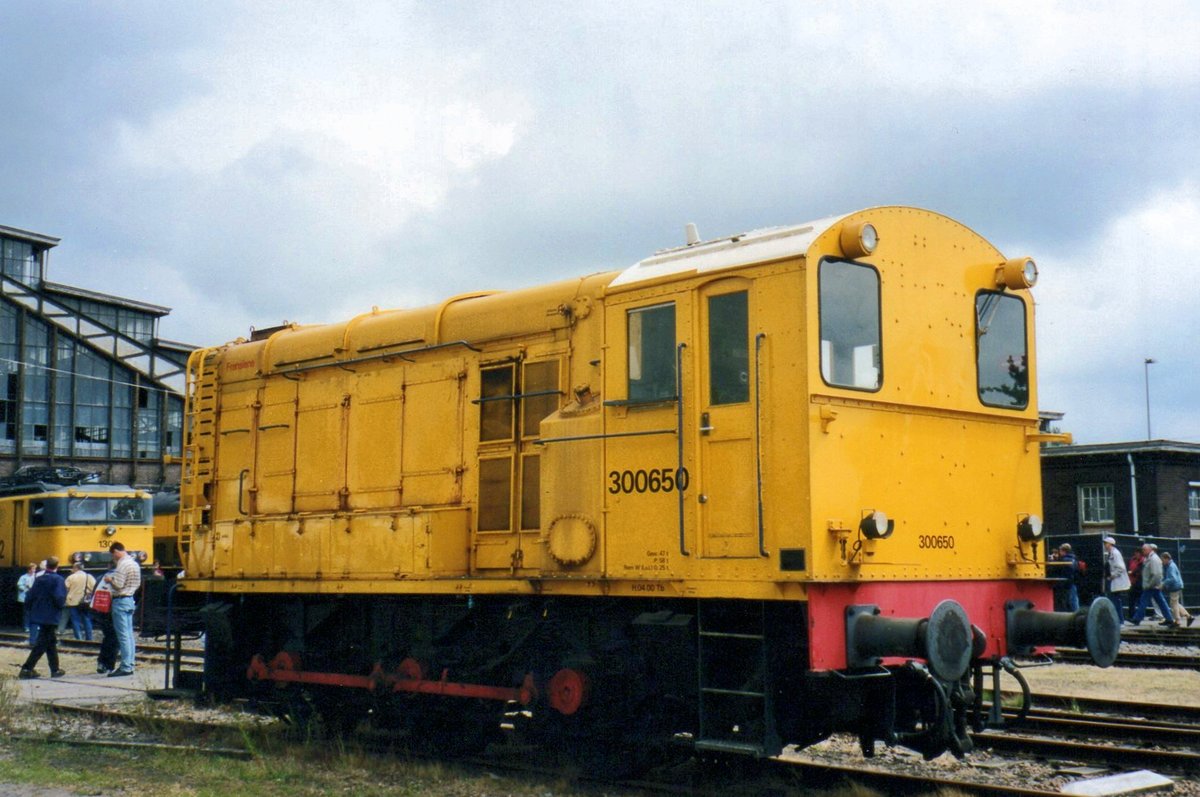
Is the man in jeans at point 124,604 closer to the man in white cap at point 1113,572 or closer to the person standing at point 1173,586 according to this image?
the man in white cap at point 1113,572

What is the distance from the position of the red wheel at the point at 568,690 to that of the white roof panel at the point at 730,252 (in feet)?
9.44

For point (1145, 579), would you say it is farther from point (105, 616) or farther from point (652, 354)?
point (105, 616)

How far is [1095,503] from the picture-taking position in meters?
37.7

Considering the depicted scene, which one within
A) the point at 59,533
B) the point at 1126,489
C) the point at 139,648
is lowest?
the point at 139,648

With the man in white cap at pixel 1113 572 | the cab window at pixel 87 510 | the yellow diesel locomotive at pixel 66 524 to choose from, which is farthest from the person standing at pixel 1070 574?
the cab window at pixel 87 510

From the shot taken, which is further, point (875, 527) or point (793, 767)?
point (793, 767)

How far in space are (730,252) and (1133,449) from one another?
3168 cm

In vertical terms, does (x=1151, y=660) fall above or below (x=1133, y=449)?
below

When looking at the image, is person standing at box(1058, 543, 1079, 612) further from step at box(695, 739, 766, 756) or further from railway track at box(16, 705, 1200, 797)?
step at box(695, 739, 766, 756)

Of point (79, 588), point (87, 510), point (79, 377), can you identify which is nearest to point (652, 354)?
point (79, 588)

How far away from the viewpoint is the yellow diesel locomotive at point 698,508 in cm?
786

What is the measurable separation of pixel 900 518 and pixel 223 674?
721 centimetres

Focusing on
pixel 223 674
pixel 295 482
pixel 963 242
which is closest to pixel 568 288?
pixel 963 242

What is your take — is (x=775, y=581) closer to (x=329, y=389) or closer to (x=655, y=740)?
(x=655, y=740)
